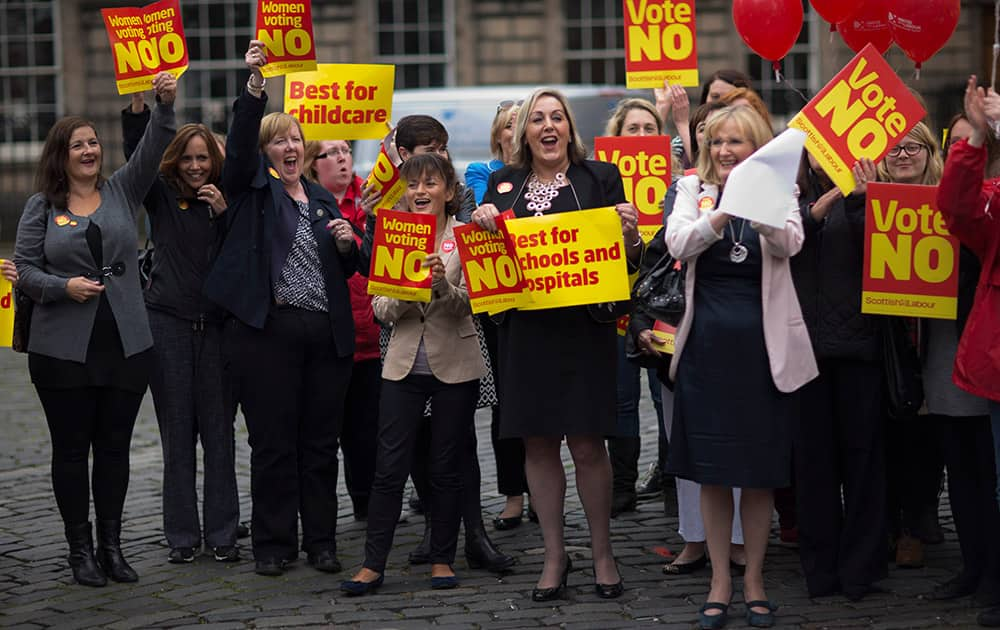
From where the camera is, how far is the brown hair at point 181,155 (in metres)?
6.86

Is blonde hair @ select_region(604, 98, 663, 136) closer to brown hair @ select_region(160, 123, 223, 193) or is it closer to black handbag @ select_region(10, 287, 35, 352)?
brown hair @ select_region(160, 123, 223, 193)

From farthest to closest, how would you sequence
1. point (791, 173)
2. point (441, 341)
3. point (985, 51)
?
point (985, 51)
point (441, 341)
point (791, 173)

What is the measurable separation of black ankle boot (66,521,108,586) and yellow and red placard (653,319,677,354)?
8.53 ft

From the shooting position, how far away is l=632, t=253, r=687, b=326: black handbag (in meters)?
5.89

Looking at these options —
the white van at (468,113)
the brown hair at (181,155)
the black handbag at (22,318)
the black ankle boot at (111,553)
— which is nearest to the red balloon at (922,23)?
the brown hair at (181,155)

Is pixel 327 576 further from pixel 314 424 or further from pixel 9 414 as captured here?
pixel 9 414

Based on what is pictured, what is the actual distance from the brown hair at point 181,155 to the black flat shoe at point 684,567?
8.81ft

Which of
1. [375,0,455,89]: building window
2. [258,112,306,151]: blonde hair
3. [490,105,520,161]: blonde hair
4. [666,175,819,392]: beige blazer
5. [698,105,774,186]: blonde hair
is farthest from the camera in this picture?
[375,0,455,89]: building window

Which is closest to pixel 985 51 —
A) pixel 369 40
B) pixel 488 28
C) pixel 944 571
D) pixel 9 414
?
pixel 488 28

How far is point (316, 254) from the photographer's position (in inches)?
261

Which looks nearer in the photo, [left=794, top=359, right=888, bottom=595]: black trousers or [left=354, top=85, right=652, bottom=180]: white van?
[left=794, top=359, right=888, bottom=595]: black trousers

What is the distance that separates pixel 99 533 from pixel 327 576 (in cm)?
103

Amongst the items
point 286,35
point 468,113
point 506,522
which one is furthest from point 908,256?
point 468,113

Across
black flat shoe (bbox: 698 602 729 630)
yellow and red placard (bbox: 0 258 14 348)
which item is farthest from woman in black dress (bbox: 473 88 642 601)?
yellow and red placard (bbox: 0 258 14 348)
